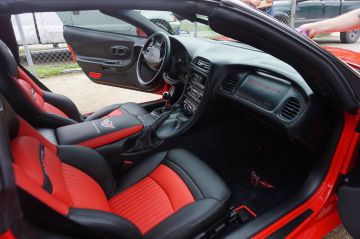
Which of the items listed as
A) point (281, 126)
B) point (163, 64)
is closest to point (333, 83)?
point (281, 126)

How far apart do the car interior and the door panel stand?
0.07ft

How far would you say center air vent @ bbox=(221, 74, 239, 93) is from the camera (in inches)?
77.0

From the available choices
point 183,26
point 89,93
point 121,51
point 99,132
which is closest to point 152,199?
point 99,132

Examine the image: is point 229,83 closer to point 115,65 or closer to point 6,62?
point 6,62

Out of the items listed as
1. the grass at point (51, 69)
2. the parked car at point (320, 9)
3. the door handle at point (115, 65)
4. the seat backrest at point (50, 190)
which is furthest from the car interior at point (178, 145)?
the parked car at point (320, 9)

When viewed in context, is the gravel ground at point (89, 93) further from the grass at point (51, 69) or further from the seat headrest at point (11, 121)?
the seat headrest at point (11, 121)

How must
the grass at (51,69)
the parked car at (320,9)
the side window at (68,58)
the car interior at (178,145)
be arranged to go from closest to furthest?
1. the car interior at (178,145)
2. the side window at (68,58)
3. the grass at (51,69)
4. the parked car at (320,9)

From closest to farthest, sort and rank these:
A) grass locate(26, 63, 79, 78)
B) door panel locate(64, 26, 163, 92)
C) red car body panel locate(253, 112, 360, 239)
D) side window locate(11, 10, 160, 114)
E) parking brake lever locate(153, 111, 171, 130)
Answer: red car body panel locate(253, 112, 360, 239) < parking brake lever locate(153, 111, 171, 130) < door panel locate(64, 26, 163, 92) < side window locate(11, 10, 160, 114) < grass locate(26, 63, 79, 78)

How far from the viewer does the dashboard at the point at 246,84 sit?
1.52 meters

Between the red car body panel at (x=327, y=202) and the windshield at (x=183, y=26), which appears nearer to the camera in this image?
the red car body panel at (x=327, y=202)

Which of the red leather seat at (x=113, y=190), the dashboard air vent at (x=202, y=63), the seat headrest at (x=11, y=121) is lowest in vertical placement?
the red leather seat at (x=113, y=190)

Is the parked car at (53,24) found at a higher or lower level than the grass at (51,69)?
higher

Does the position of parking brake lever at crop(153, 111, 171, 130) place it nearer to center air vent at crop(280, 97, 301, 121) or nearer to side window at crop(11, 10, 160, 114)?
side window at crop(11, 10, 160, 114)

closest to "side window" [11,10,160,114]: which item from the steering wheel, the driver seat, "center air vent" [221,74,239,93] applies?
the steering wheel
